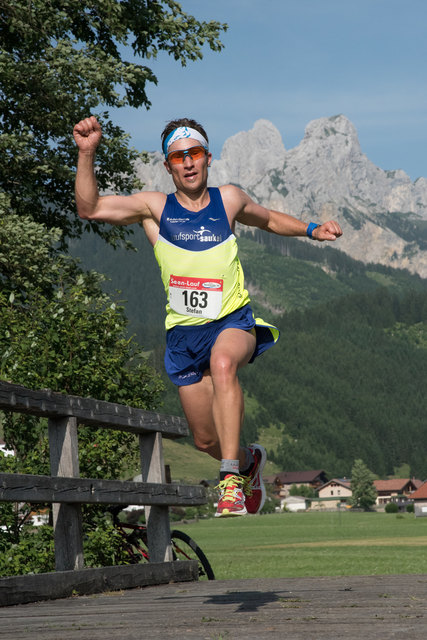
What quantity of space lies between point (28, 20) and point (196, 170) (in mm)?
10105

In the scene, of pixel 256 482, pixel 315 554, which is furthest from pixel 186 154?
pixel 315 554

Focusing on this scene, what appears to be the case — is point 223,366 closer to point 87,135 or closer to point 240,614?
point 240,614

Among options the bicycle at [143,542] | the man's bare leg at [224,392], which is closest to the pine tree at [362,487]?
the bicycle at [143,542]

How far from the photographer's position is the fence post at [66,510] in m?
6.16

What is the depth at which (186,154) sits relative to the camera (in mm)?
5082

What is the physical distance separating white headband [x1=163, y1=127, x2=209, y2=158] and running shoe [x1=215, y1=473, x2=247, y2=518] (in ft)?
6.42

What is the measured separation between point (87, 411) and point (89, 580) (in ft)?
4.12

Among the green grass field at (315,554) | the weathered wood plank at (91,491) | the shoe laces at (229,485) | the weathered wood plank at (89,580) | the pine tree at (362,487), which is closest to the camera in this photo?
the shoe laces at (229,485)

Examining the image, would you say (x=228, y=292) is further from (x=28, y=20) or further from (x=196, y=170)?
(x=28, y=20)

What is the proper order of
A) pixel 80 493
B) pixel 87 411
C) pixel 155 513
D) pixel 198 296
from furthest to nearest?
1. pixel 155 513
2. pixel 87 411
3. pixel 80 493
4. pixel 198 296

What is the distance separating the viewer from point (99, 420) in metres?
6.77

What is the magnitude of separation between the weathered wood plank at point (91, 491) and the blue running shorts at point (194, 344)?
117cm

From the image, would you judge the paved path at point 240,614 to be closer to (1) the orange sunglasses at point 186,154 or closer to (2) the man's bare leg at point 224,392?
(2) the man's bare leg at point 224,392

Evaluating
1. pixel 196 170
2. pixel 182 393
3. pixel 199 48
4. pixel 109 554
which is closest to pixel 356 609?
pixel 182 393
